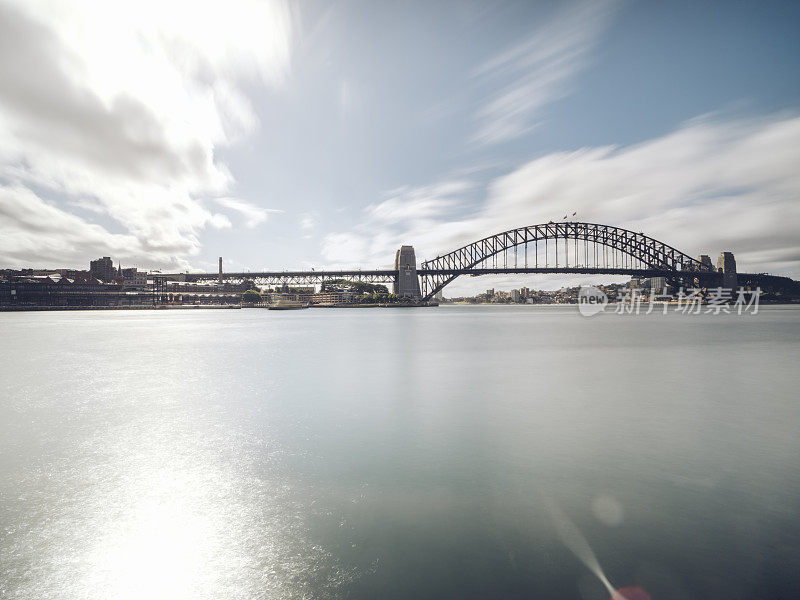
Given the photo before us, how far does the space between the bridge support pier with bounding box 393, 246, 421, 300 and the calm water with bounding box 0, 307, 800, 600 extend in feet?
374

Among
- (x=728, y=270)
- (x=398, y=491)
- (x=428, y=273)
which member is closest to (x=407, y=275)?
(x=428, y=273)

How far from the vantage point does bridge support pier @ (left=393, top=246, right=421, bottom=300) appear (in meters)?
128

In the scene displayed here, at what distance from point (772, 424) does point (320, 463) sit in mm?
11107

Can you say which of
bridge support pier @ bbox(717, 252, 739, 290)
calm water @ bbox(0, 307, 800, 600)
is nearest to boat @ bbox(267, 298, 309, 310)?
calm water @ bbox(0, 307, 800, 600)

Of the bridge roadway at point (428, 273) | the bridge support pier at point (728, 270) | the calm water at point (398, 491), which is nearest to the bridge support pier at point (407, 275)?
the bridge roadway at point (428, 273)

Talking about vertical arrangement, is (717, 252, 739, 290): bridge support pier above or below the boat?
above

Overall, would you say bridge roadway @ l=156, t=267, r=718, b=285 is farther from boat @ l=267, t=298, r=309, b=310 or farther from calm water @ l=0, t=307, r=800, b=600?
calm water @ l=0, t=307, r=800, b=600

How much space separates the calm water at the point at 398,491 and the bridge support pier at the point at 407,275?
374 ft

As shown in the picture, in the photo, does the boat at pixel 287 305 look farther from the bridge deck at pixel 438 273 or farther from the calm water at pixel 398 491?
the calm water at pixel 398 491

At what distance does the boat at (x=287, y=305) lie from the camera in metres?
135

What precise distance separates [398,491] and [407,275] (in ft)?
402

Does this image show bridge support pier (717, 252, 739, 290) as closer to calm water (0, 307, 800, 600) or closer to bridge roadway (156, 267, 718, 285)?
bridge roadway (156, 267, 718, 285)

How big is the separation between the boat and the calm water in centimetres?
12353

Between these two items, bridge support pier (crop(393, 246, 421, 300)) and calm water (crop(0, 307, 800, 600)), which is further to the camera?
bridge support pier (crop(393, 246, 421, 300))
